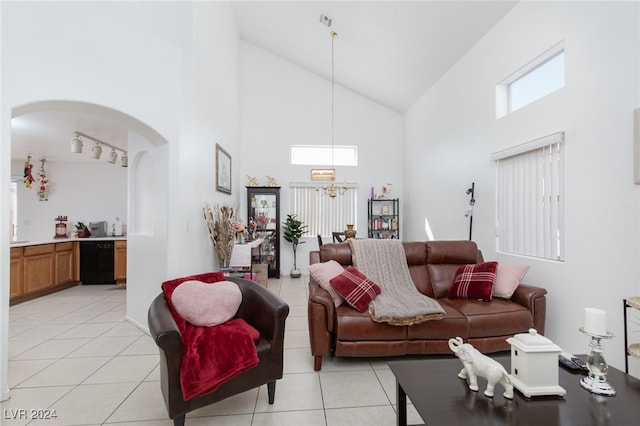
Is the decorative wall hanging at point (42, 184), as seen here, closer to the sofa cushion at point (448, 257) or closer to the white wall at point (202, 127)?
the white wall at point (202, 127)

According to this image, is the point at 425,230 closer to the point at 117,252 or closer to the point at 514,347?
Result: the point at 514,347

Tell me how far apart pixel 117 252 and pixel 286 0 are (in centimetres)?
534

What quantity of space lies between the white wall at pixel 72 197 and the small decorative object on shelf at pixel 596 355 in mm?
7595

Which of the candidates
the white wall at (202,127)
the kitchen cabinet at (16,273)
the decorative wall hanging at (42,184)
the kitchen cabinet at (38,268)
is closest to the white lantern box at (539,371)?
the white wall at (202,127)

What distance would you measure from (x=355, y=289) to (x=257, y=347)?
978mm

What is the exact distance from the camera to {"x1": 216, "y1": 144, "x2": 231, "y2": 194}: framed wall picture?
428 centimetres

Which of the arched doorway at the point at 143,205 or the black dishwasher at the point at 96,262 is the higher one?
the arched doorway at the point at 143,205

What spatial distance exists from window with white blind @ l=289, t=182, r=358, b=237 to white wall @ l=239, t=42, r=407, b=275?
140 mm

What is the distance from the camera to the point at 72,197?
6.33m

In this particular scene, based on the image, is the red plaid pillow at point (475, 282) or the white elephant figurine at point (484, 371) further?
the red plaid pillow at point (475, 282)

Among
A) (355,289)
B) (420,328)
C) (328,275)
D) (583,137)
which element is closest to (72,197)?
(328,275)

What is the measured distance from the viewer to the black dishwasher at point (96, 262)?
18.0 feet

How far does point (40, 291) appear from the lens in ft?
15.2

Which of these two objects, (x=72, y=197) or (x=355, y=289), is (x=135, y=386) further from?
(x=72, y=197)
